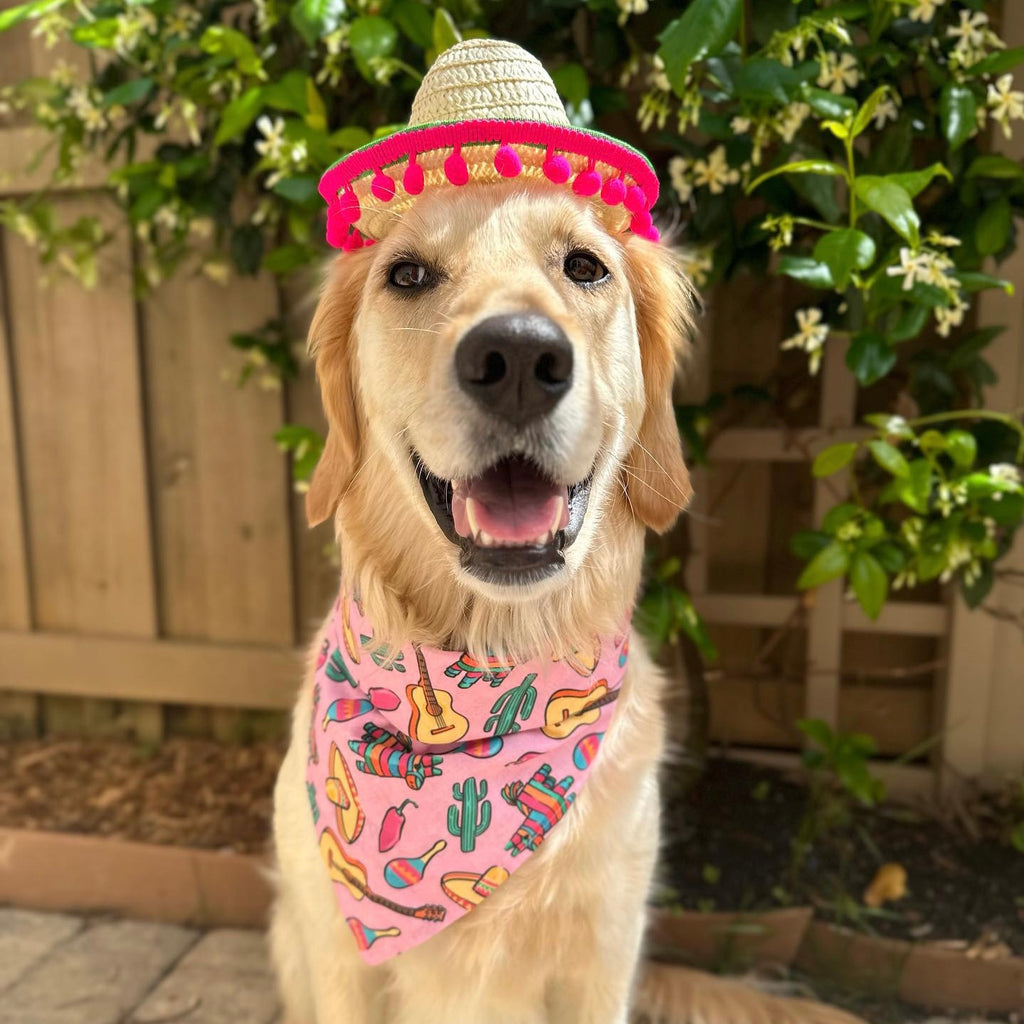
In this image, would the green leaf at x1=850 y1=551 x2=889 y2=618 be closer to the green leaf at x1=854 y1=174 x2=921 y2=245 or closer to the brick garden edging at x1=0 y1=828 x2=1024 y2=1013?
the green leaf at x1=854 y1=174 x2=921 y2=245

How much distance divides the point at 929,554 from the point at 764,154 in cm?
88

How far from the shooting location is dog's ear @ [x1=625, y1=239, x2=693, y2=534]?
1.50 metres

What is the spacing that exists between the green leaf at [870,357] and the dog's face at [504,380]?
0.37m

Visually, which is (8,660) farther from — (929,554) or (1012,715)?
(1012,715)

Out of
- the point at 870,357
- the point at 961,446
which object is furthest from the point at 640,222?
the point at 961,446

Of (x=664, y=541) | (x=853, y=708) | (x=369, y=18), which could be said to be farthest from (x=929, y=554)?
(x=369, y=18)

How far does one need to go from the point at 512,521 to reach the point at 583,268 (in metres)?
0.43

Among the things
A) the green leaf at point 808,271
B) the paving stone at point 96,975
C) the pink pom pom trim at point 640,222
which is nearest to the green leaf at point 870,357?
the green leaf at point 808,271

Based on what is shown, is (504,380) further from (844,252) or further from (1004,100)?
(1004,100)

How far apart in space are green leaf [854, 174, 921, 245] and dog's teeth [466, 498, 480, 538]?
0.76 m

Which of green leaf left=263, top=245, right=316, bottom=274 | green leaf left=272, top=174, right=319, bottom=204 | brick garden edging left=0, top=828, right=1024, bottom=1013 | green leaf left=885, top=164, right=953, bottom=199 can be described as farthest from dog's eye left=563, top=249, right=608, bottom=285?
brick garden edging left=0, top=828, right=1024, bottom=1013

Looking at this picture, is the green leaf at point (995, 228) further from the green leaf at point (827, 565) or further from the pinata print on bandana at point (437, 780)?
the pinata print on bandana at point (437, 780)

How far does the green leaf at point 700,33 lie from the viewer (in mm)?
1410

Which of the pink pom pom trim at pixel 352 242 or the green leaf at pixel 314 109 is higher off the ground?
the green leaf at pixel 314 109
